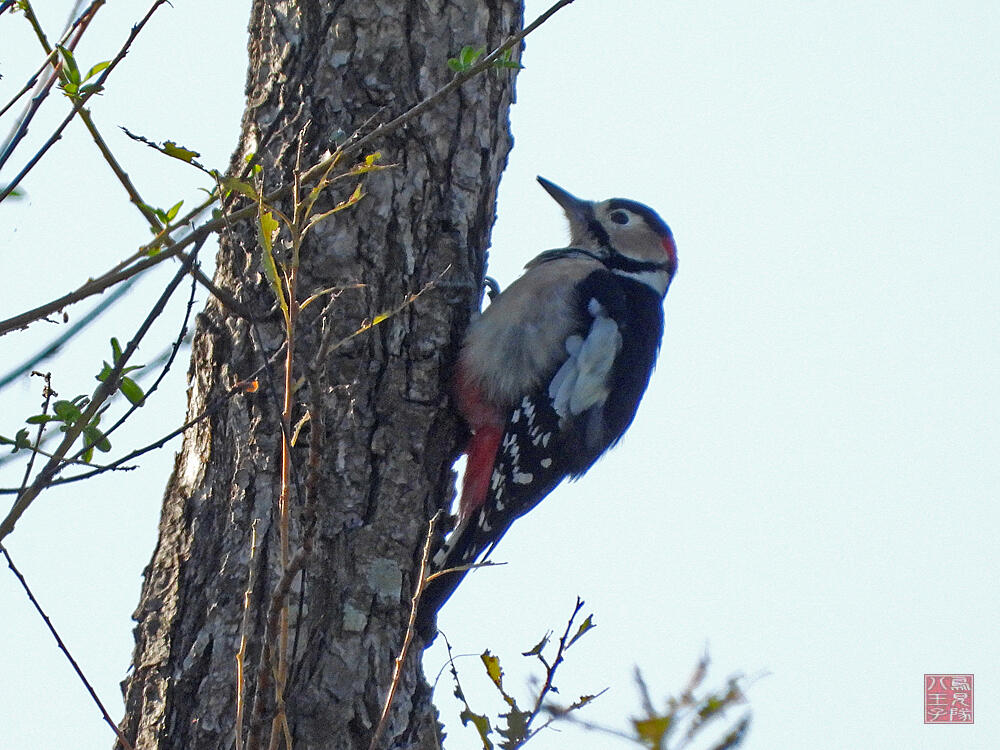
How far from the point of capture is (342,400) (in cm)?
279

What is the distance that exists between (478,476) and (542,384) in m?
0.41

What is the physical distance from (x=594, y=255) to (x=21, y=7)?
267 cm

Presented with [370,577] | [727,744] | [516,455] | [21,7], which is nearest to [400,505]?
[370,577]

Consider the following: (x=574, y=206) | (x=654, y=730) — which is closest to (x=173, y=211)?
(x=654, y=730)

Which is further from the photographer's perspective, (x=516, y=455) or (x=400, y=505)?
(x=516, y=455)

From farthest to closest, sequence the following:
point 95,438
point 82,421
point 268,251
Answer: point 95,438 → point 82,421 → point 268,251

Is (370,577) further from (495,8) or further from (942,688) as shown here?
(942,688)

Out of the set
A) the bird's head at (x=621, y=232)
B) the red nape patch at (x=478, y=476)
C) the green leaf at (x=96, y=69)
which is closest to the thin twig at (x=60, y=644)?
the green leaf at (x=96, y=69)

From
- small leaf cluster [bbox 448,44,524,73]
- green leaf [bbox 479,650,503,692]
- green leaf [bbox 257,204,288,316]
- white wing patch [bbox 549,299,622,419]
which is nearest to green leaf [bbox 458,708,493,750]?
green leaf [bbox 479,650,503,692]

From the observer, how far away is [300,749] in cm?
245

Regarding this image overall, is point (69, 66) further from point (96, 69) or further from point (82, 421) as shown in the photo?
point (82, 421)

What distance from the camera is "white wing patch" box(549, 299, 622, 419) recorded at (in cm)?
378

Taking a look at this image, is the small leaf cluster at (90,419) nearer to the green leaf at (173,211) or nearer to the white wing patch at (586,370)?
the green leaf at (173,211)

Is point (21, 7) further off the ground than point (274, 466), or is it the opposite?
point (21, 7)
